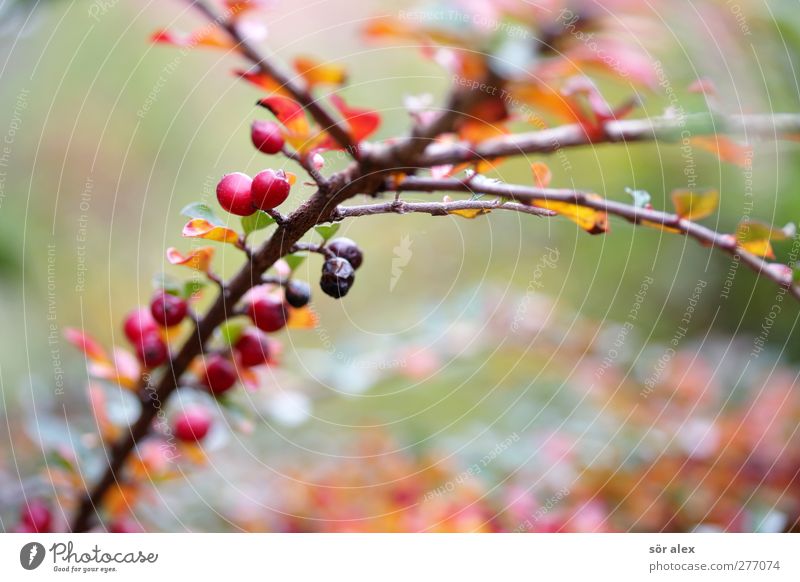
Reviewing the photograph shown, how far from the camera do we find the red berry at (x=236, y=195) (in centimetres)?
34

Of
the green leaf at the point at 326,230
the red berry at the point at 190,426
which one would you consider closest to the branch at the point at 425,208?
the green leaf at the point at 326,230

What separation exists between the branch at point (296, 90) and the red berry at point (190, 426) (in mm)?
228

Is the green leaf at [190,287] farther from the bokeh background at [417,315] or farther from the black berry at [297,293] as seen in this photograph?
the bokeh background at [417,315]

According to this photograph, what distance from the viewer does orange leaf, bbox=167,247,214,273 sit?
0.38m

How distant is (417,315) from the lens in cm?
74

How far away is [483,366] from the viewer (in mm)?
785

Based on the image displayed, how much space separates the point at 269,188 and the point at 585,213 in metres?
0.17

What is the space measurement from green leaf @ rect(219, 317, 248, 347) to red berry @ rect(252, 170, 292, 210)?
0.11 metres

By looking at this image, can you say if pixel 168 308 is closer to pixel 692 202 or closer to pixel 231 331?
pixel 231 331

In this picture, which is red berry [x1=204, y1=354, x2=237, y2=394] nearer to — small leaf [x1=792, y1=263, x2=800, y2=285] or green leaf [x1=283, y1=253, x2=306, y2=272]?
green leaf [x1=283, y1=253, x2=306, y2=272]

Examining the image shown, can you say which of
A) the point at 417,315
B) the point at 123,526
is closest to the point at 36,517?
the point at 123,526

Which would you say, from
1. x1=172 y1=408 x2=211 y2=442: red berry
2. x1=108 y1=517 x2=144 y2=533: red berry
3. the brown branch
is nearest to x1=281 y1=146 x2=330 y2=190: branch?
the brown branch
